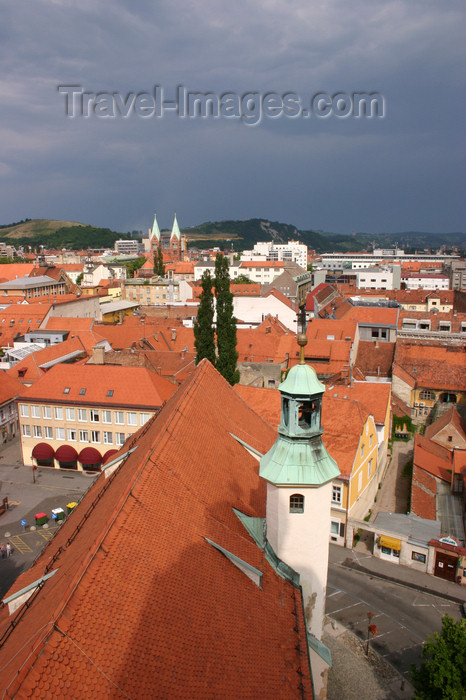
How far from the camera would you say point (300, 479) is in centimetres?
1477

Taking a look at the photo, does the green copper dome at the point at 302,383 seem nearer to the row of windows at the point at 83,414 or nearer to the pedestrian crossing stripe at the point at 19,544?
the pedestrian crossing stripe at the point at 19,544

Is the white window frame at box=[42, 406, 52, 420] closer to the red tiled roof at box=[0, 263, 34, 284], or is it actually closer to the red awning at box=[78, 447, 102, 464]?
the red awning at box=[78, 447, 102, 464]

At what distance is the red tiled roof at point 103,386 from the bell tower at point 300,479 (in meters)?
25.6

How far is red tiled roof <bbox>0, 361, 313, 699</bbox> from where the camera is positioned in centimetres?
882

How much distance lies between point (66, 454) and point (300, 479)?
30895 millimetres

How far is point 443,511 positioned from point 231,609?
87.9 ft

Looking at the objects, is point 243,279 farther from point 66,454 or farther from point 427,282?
point 66,454

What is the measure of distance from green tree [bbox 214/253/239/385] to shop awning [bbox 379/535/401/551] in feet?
54.8

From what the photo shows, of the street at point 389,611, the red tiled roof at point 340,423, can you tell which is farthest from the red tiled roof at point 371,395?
the street at point 389,611

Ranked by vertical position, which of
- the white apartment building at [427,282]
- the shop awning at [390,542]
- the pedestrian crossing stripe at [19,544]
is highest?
the white apartment building at [427,282]

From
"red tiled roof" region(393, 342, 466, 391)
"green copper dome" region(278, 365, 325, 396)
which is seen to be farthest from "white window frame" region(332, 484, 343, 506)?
"red tiled roof" region(393, 342, 466, 391)

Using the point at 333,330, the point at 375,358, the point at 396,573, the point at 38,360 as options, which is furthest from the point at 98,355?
the point at 375,358

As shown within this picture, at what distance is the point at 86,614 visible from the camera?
9328 mm

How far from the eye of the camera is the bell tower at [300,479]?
14781mm
